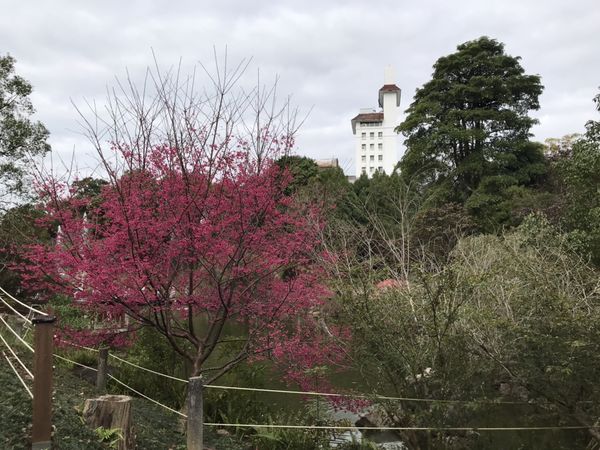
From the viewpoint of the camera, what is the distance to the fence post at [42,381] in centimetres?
286

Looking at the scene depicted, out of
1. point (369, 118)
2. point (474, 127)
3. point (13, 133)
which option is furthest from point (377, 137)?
point (13, 133)

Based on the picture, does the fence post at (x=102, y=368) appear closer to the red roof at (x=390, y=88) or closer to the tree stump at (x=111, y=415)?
the tree stump at (x=111, y=415)

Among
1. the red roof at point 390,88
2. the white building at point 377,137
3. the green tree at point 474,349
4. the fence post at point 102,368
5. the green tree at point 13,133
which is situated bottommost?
the fence post at point 102,368

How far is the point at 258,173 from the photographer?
4887 millimetres

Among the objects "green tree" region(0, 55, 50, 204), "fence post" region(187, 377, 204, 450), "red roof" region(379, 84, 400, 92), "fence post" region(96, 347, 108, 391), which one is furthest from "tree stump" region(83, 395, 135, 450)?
"red roof" region(379, 84, 400, 92)

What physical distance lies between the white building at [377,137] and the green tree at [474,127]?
150 feet

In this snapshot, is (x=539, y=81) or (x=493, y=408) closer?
(x=493, y=408)

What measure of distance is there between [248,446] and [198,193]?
110 inches

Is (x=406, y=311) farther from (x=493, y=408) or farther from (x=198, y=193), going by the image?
(x=198, y=193)

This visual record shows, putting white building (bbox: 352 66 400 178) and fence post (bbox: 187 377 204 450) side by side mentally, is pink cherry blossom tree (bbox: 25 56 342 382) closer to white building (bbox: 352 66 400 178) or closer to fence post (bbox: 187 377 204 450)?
fence post (bbox: 187 377 204 450)

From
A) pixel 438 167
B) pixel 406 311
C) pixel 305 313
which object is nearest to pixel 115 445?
pixel 406 311

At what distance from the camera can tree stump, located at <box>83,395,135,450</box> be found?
140 inches

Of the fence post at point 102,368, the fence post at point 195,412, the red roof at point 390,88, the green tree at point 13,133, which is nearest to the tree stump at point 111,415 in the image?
the fence post at point 195,412

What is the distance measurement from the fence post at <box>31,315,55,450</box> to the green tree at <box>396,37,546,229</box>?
59.9ft
